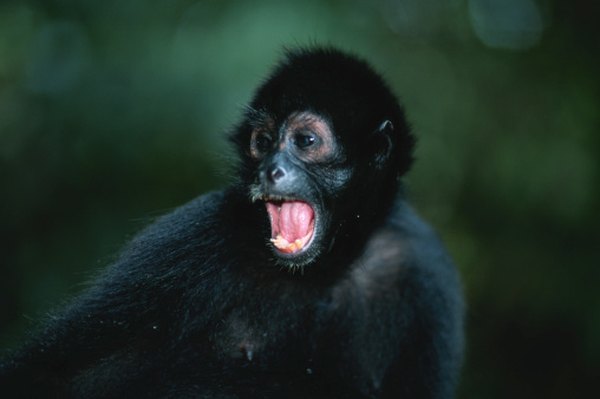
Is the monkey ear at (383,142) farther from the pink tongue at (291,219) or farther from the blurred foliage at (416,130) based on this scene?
the blurred foliage at (416,130)

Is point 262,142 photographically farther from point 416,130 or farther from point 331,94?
point 416,130

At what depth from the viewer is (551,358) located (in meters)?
8.16

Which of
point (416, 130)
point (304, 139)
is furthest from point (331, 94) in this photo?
point (416, 130)

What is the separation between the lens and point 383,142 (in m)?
4.71

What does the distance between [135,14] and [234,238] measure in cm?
414

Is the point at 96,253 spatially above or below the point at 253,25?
below

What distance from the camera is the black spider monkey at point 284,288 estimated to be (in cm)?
419

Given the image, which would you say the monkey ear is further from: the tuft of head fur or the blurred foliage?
the blurred foliage

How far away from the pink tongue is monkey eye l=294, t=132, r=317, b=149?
12.3 inches

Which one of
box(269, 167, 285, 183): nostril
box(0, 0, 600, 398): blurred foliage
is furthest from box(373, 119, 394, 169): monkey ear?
box(0, 0, 600, 398): blurred foliage

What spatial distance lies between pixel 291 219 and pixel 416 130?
326 cm

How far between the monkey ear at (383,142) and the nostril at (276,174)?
692 millimetres

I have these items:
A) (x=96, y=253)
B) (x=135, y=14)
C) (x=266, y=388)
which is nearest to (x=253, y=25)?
(x=135, y=14)

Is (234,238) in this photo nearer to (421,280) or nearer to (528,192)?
(421,280)
